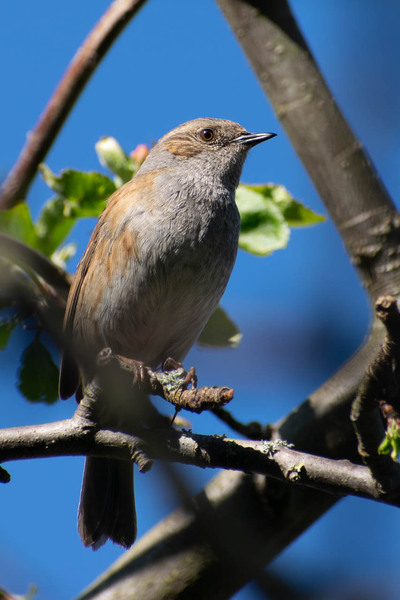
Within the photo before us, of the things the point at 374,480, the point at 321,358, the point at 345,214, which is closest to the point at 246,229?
the point at 345,214

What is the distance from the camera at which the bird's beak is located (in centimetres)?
516

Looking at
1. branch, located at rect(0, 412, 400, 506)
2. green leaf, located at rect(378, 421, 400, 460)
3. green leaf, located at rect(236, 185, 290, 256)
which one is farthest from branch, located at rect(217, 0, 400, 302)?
branch, located at rect(0, 412, 400, 506)

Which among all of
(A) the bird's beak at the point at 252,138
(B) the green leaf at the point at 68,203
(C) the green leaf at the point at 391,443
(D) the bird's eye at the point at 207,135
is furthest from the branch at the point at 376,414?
(D) the bird's eye at the point at 207,135

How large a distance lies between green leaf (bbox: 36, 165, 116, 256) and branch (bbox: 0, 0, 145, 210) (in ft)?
0.50

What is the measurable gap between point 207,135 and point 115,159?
124cm

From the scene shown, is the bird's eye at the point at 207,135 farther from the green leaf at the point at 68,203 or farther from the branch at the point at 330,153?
the green leaf at the point at 68,203

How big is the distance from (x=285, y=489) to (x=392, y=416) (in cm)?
122

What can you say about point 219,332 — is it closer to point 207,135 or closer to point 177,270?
point 177,270

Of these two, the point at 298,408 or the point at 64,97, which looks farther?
the point at 64,97

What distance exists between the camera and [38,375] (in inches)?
155

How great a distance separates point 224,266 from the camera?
14.3ft

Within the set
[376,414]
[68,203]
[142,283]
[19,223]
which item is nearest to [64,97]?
[68,203]

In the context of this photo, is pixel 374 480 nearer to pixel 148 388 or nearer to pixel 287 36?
pixel 148 388

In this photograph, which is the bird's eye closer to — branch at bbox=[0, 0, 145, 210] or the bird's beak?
the bird's beak
